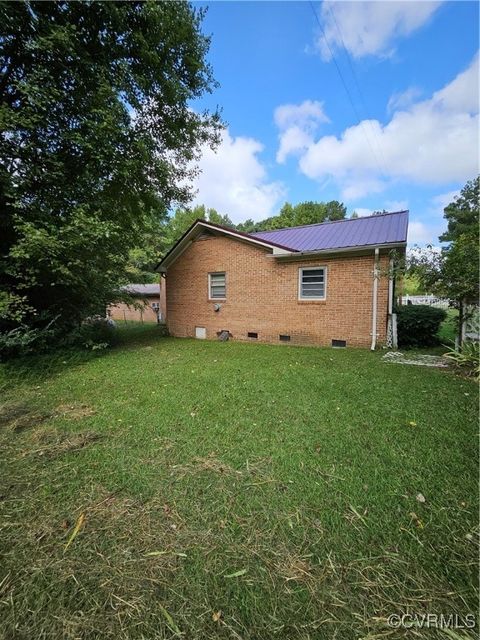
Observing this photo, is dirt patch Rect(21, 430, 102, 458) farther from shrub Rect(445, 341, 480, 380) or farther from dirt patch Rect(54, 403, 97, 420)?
shrub Rect(445, 341, 480, 380)

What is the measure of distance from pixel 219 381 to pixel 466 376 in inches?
187

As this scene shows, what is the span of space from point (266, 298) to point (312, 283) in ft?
5.85

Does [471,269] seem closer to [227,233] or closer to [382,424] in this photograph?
[382,424]

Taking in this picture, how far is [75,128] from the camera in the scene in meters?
6.36

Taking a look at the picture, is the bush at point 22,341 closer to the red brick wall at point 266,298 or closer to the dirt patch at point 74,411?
the dirt patch at point 74,411

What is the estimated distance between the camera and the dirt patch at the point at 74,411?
397 cm

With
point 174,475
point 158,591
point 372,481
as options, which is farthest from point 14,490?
point 372,481

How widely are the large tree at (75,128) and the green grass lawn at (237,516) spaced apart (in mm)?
3352

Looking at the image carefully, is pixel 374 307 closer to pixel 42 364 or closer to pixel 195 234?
pixel 195 234

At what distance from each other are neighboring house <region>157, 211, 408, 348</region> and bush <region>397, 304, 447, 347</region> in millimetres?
679

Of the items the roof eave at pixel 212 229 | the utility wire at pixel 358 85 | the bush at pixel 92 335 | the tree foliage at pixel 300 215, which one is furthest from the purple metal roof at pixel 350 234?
the tree foliage at pixel 300 215

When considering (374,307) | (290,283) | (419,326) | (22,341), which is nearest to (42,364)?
(22,341)

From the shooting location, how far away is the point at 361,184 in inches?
704

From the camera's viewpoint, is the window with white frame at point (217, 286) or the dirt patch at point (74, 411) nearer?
the dirt patch at point (74, 411)
